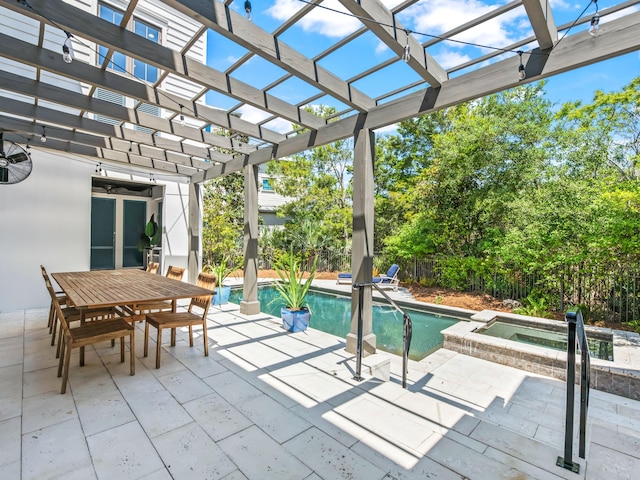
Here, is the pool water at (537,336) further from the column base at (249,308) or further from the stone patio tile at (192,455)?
the stone patio tile at (192,455)

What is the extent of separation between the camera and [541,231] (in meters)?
6.91

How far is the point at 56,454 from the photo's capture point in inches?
79.3

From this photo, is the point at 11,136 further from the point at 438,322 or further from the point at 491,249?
the point at 491,249

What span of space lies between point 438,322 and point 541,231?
3006 mm

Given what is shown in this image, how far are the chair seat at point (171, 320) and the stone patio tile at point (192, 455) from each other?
1420 millimetres

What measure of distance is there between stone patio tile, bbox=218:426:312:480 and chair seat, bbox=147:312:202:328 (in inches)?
66.4

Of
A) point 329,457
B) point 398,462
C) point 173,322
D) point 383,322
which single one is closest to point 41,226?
point 173,322

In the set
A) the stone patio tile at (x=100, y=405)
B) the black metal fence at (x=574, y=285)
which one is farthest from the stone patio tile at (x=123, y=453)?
the black metal fence at (x=574, y=285)

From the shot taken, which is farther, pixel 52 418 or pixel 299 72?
pixel 299 72

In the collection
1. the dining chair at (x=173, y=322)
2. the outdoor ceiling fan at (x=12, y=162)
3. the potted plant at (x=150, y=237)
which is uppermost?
the outdoor ceiling fan at (x=12, y=162)

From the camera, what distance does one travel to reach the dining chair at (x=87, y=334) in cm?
283

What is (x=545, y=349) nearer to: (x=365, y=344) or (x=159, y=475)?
(x=365, y=344)

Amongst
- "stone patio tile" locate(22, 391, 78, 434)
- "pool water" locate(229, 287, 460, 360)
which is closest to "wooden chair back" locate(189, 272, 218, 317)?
"pool water" locate(229, 287, 460, 360)

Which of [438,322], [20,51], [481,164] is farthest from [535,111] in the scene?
[20,51]
